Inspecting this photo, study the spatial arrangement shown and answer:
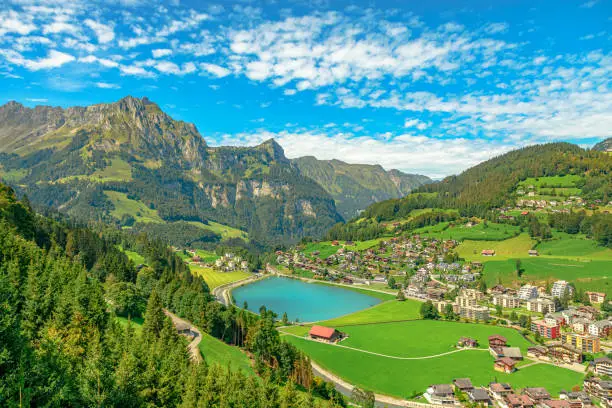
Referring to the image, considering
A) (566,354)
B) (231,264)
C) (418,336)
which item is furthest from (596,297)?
(231,264)

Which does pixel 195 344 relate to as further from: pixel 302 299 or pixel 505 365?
pixel 302 299

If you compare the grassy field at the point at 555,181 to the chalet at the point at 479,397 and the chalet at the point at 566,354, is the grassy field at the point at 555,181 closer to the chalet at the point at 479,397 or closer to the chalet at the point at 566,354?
the chalet at the point at 566,354

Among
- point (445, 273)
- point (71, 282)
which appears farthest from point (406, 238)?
point (71, 282)

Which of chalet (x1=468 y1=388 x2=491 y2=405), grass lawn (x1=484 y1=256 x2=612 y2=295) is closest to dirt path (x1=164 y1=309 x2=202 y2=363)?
chalet (x1=468 y1=388 x2=491 y2=405)

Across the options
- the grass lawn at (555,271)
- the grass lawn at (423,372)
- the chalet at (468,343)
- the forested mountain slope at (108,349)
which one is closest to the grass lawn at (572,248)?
the grass lawn at (555,271)

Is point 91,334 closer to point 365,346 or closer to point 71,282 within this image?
point 71,282

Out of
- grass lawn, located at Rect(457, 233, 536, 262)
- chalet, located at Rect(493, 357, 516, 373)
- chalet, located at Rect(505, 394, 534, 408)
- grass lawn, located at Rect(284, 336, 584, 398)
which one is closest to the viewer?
chalet, located at Rect(505, 394, 534, 408)

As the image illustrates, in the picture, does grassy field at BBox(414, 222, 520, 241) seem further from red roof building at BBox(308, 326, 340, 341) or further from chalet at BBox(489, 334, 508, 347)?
red roof building at BBox(308, 326, 340, 341)
